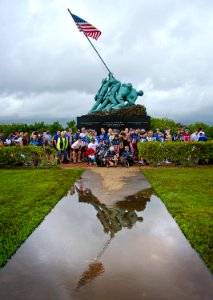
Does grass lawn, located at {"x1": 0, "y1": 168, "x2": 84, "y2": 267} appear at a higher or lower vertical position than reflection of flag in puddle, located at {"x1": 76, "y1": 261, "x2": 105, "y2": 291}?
lower

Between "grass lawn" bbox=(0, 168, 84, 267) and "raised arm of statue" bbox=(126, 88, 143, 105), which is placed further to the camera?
"raised arm of statue" bbox=(126, 88, 143, 105)

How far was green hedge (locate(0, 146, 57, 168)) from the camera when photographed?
15109 millimetres

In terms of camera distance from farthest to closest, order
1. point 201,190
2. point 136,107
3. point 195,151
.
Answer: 1. point 136,107
2. point 195,151
3. point 201,190

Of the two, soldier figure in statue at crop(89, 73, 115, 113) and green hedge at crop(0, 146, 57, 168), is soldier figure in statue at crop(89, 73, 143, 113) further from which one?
green hedge at crop(0, 146, 57, 168)

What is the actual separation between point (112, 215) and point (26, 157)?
922cm

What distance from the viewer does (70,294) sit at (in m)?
3.73

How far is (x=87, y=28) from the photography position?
20.9m

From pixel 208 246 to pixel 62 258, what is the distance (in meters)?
2.17

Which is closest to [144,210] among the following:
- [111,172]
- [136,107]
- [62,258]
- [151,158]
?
[62,258]

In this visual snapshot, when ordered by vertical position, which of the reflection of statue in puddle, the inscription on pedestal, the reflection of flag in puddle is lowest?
the reflection of statue in puddle

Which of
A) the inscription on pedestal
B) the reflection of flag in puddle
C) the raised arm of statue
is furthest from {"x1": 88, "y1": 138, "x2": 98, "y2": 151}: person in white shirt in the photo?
the reflection of flag in puddle

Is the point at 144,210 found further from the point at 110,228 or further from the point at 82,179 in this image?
the point at 82,179

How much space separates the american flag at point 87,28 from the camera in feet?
68.0

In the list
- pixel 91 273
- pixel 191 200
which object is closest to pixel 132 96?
pixel 191 200
